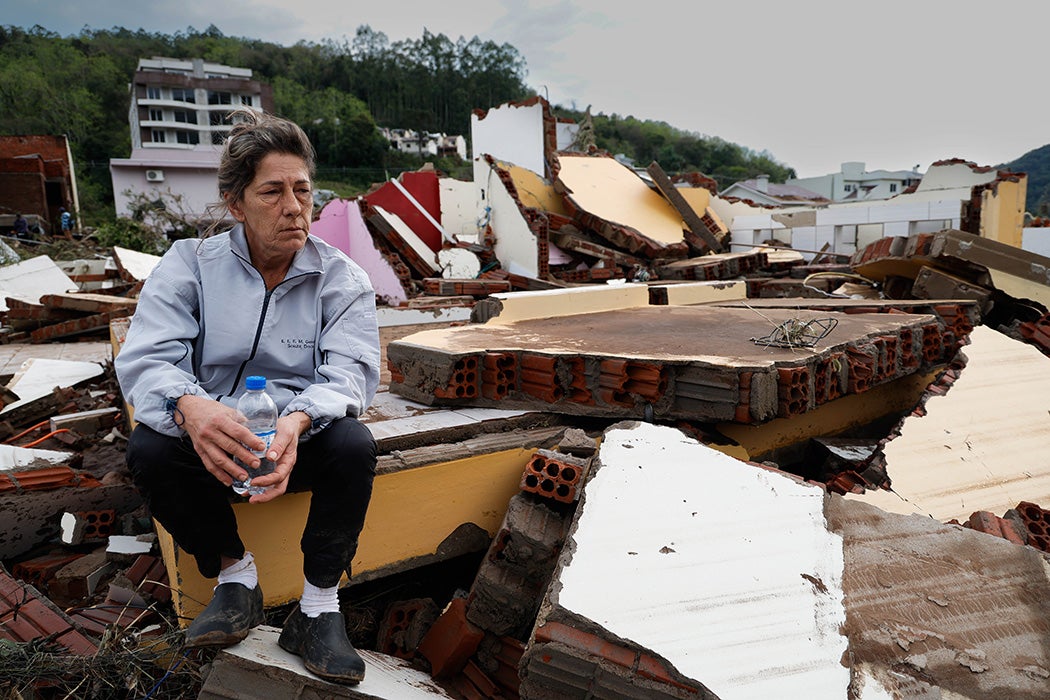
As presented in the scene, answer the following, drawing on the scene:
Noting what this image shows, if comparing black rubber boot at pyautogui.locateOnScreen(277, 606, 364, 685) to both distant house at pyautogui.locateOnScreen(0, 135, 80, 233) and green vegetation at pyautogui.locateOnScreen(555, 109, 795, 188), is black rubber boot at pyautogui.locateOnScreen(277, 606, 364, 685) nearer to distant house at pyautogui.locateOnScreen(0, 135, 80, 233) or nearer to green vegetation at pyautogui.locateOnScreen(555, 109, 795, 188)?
distant house at pyautogui.locateOnScreen(0, 135, 80, 233)

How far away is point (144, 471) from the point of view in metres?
1.81

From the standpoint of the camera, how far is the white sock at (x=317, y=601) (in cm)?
193

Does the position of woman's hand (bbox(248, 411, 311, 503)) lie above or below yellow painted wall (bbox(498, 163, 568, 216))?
below

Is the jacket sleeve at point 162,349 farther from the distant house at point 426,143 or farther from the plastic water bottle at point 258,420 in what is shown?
the distant house at point 426,143

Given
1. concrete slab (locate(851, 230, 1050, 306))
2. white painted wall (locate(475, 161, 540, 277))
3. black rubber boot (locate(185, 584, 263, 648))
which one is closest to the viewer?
black rubber boot (locate(185, 584, 263, 648))

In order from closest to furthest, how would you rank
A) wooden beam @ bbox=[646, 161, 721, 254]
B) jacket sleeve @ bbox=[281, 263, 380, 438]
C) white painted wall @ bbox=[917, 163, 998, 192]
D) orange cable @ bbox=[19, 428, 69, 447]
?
jacket sleeve @ bbox=[281, 263, 380, 438] < orange cable @ bbox=[19, 428, 69, 447] < white painted wall @ bbox=[917, 163, 998, 192] < wooden beam @ bbox=[646, 161, 721, 254]

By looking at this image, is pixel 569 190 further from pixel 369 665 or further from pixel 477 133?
pixel 369 665

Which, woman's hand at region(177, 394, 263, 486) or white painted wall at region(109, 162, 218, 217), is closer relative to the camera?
woman's hand at region(177, 394, 263, 486)

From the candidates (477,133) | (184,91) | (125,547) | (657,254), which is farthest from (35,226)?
(184,91)

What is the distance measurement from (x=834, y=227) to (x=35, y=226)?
23005mm

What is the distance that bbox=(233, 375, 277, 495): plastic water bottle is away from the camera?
175cm

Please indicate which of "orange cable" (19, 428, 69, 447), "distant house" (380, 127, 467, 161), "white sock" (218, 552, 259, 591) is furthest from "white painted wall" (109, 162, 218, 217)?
"white sock" (218, 552, 259, 591)

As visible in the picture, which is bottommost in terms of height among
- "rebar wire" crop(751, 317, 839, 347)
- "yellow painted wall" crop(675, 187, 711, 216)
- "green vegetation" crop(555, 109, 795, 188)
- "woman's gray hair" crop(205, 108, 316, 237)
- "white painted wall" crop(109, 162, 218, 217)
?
"rebar wire" crop(751, 317, 839, 347)

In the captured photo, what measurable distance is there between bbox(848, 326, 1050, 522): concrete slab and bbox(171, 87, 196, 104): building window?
58.6 m
